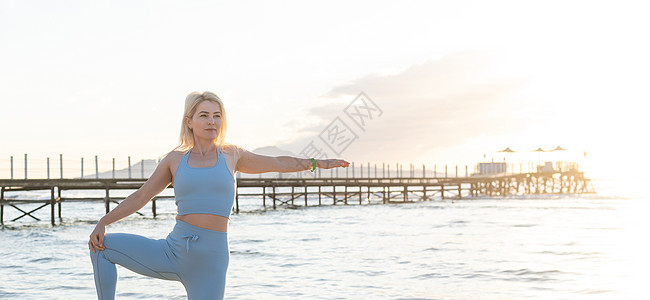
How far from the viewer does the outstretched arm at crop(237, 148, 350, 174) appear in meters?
3.04

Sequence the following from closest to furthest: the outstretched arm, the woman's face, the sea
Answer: the woman's face, the outstretched arm, the sea

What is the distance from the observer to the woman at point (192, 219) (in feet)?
9.23

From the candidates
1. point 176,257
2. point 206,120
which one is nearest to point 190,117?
point 206,120

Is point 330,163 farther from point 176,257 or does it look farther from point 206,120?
point 176,257

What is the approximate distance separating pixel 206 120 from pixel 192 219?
455 millimetres

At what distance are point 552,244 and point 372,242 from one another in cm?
391

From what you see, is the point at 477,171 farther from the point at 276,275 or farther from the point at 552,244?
the point at 276,275

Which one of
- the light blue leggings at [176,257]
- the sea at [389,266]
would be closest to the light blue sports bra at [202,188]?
the light blue leggings at [176,257]

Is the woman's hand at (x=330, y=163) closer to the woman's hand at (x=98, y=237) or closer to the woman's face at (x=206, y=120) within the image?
the woman's face at (x=206, y=120)

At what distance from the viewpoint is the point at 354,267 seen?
9977 mm

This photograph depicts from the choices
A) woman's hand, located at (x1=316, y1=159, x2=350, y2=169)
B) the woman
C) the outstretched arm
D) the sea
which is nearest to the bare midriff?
the woman

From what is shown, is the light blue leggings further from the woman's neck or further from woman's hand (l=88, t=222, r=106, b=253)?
the woman's neck

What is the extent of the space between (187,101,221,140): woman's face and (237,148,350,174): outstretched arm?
185 millimetres

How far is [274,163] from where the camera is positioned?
3094mm
